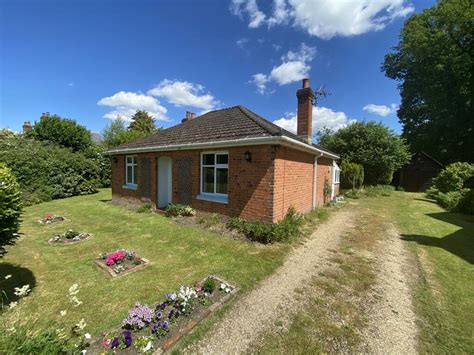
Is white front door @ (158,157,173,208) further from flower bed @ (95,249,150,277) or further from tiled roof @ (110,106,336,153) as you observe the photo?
flower bed @ (95,249,150,277)

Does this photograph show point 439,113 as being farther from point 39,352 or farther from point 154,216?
point 39,352

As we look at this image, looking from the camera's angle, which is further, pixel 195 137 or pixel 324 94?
pixel 324 94

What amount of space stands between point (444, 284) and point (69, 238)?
9.82m

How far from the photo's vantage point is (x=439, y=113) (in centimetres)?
2436

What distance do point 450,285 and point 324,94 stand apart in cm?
998

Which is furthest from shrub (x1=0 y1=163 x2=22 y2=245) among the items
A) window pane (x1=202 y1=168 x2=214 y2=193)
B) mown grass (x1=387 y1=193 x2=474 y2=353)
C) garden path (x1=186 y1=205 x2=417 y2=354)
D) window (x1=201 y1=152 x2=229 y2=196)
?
mown grass (x1=387 y1=193 x2=474 y2=353)

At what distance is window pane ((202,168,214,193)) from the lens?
828cm

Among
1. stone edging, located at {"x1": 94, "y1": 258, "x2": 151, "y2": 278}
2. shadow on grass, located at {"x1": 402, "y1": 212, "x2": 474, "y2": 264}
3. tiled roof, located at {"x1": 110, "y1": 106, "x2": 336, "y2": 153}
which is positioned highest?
tiled roof, located at {"x1": 110, "y1": 106, "x2": 336, "y2": 153}

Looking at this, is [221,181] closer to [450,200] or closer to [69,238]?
[69,238]

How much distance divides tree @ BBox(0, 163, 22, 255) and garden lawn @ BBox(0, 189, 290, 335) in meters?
0.67

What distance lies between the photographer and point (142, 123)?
3741 centimetres

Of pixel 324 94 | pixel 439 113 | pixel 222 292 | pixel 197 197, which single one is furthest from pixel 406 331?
pixel 439 113

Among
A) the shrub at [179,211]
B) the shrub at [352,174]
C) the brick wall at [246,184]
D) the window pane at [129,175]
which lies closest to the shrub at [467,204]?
the shrub at [352,174]

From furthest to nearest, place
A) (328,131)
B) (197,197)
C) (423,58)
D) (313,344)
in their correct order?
(328,131)
(423,58)
(197,197)
(313,344)
